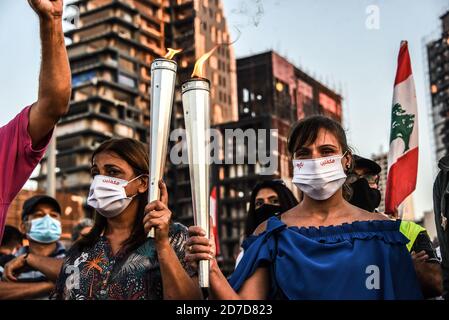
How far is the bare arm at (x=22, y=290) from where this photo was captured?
12.4 ft

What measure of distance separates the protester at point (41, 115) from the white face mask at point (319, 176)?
1145mm

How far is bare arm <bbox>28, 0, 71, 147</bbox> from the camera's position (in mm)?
2488

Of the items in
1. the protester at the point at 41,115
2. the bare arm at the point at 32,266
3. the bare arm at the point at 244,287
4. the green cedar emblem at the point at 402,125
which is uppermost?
the green cedar emblem at the point at 402,125

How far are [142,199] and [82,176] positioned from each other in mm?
73709

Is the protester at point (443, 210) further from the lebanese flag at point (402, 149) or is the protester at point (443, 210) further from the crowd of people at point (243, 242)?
the lebanese flag at point (402, 149)

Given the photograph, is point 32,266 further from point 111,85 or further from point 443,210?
point 111,85

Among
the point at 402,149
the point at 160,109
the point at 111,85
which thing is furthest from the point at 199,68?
the point at 111,85

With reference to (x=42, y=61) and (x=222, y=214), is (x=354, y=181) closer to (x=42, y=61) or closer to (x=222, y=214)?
(x=42, y=61)

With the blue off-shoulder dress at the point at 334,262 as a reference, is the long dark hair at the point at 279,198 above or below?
above

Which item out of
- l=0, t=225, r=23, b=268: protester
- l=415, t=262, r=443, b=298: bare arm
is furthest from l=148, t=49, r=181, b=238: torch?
l=0, t=225, r=23, b=268: protester

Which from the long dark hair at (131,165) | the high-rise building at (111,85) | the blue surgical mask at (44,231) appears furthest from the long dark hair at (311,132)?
the high-rise building at (111,85)

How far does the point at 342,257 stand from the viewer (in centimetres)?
283

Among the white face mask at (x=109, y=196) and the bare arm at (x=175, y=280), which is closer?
the bare arm at (x=175, y=280)

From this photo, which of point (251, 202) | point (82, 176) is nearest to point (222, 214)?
point (82, 176)
